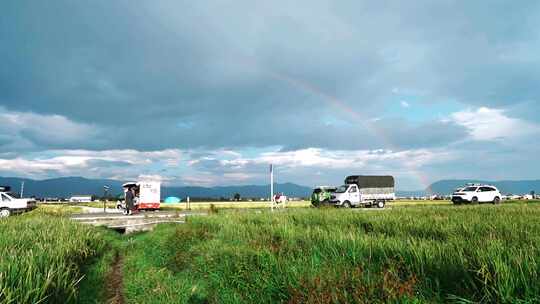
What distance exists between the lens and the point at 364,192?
43.9 m

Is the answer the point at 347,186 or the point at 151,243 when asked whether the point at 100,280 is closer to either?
the point at 151,243

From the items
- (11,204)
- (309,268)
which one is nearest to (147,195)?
(11,204)

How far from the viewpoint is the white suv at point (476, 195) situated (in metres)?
41.1

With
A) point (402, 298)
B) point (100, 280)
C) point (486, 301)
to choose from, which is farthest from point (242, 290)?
point (100, 280)

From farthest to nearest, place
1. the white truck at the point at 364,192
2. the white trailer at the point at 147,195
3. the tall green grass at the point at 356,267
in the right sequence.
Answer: the white trailer at the point at 147,195, the white truck at the point at 364,192, the tall green grass at the point at 356,267

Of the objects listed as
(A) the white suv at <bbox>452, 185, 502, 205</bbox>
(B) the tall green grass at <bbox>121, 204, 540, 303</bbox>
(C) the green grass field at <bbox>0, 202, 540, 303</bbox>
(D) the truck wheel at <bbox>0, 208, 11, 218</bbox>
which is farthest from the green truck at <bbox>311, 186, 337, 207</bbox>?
(B) the tall green grass at <bbox>121, 204, 540, 303</bbox>

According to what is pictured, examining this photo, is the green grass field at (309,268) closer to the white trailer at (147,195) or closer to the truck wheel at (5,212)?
the truck wheel at (5,212)

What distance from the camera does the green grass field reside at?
172 inches

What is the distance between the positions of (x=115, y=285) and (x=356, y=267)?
7358 mm

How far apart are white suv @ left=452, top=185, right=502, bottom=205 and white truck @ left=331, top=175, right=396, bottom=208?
7.52 m

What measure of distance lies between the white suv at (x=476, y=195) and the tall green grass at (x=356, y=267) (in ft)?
110

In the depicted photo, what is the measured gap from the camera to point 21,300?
14.6 ft

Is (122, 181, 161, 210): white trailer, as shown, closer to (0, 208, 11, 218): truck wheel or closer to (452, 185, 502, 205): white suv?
(0, 208, 11, 218): truck wheel

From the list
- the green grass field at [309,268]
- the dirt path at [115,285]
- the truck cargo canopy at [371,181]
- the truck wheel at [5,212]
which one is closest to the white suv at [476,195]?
the truck cargo canopy at [371,181]
